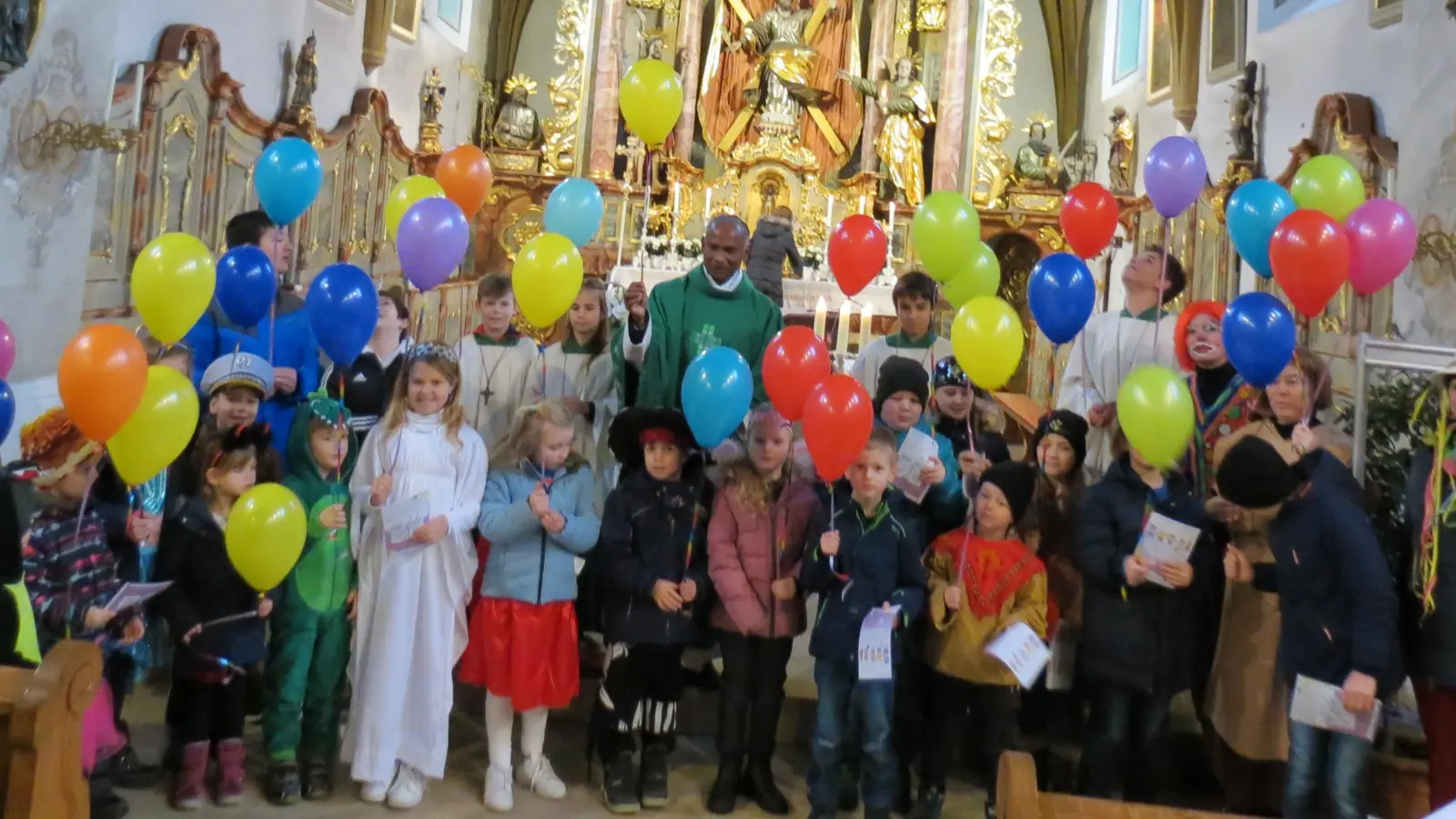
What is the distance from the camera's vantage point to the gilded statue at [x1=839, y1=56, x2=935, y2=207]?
10984mm

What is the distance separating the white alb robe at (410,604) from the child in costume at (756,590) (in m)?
0.75

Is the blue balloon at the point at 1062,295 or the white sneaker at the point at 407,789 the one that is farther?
the blue balloon at the point at 1062,295

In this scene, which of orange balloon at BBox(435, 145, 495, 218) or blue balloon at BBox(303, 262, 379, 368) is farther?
orange balloon at BBox(435, 145, 495, 218)

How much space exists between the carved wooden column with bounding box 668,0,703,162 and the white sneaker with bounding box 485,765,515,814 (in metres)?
8.34

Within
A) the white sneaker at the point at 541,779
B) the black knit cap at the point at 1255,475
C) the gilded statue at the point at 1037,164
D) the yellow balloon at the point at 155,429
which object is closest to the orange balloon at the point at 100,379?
the yellow balloon at the point at 155,429

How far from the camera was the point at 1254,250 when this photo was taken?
3.94m

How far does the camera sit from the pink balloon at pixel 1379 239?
352cm

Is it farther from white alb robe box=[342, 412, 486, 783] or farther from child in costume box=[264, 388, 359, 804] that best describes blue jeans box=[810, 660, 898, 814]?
child in costume box=[264, 388, 359, 804]

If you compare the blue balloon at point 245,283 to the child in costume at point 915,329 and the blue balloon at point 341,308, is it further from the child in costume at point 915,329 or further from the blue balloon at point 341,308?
the child in costume at point 915,329

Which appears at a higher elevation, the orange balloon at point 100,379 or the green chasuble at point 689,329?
the green chasuble at point 689,329

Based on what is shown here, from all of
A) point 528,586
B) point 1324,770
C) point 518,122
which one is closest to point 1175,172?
point 1324,770

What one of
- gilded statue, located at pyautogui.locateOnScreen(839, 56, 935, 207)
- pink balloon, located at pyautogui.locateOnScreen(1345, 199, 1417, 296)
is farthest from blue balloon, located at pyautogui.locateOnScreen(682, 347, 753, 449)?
gilded statue, located at pyautogui.locateOnScreen(839, 56, 935, 207)

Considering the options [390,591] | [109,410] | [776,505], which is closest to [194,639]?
[390,591]

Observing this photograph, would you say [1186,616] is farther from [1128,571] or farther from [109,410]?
[109,410]
